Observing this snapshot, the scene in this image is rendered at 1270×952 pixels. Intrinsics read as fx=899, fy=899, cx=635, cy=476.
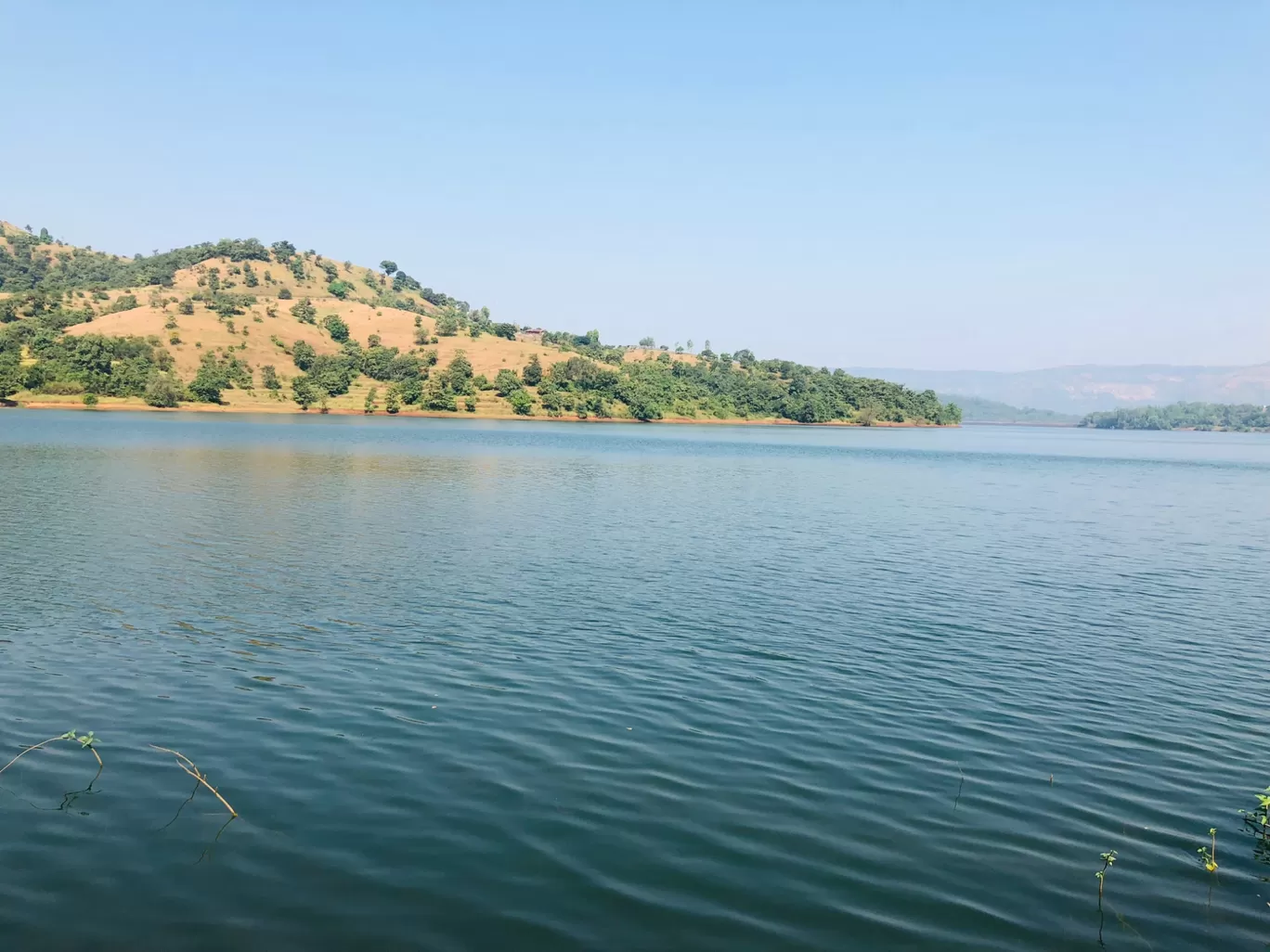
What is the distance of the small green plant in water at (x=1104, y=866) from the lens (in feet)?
49.7

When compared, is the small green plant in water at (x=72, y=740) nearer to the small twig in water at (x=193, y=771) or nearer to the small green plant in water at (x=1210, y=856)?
the small twig in water at (x=193, y=771)

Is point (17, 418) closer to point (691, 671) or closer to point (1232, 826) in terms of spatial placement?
point (691, 671)

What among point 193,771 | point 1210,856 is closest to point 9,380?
point 193,771

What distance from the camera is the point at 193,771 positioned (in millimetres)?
18500

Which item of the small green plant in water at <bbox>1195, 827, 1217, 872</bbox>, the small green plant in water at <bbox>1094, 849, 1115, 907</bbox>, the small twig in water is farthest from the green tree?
the small green plant in water at <bbox>1195, 827, 1217, 872</bbox>

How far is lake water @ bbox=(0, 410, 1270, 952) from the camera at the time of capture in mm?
14258

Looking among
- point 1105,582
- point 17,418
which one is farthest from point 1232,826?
point 17,418

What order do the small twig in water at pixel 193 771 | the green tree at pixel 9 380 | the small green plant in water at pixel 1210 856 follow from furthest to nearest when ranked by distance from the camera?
1. the green tree at pixel 9 380
2. the small twig in water at pixel 193 771
3. the small green plant in water at pixel 1210 856

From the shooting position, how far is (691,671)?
1062 inches

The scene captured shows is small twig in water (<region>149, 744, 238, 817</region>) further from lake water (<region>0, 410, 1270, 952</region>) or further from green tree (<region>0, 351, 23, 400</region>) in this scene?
green tree (<region>0, 351, 23, 400</region>)

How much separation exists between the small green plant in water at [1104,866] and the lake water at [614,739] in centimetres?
21

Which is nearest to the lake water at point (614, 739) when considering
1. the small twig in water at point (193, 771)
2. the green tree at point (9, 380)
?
the small twig in water at point (193, 771)

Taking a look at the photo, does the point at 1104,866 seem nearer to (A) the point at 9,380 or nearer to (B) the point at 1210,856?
(B) the point at 1210,856

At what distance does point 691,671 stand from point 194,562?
24786 mm
